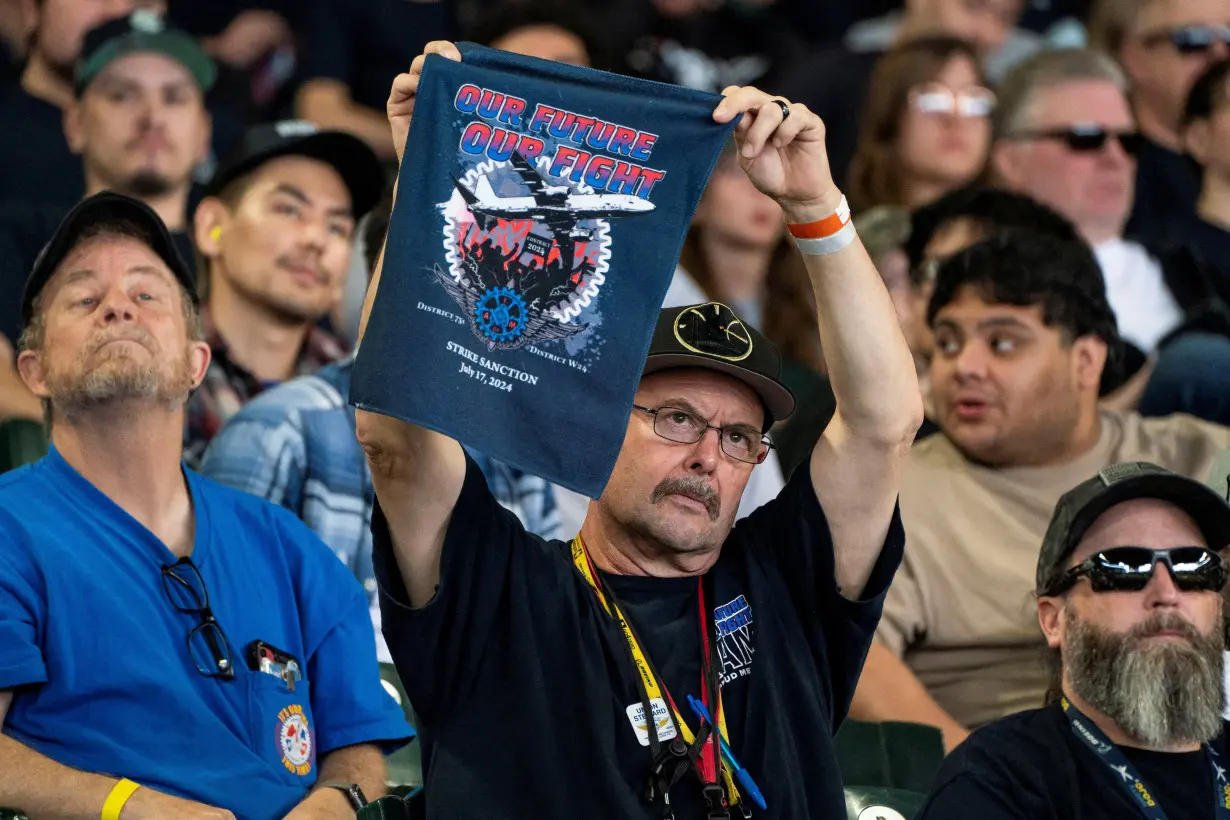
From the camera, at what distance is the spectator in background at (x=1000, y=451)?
4.63 metres

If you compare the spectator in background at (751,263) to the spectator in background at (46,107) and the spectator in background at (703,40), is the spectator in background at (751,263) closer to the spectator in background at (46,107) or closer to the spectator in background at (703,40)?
the spectator in background at (703,40)

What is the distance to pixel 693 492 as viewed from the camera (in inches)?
131

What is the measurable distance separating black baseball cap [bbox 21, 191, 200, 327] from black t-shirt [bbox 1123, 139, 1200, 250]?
473 cm

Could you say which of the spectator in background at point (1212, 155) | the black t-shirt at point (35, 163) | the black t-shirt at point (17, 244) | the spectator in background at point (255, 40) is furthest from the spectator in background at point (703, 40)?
the black t-shirt at point (17, 244)

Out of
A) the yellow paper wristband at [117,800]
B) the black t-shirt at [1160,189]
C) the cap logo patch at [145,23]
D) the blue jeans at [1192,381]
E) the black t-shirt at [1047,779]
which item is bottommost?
the yellow paper wristband at [117,800]

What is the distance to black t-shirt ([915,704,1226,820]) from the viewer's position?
3406mm

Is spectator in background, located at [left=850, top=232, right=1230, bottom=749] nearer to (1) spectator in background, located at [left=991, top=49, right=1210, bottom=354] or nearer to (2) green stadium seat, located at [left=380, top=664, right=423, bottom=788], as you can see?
(2) green stadium seat, located at [left=380, top=664, right=423, bottom=788]

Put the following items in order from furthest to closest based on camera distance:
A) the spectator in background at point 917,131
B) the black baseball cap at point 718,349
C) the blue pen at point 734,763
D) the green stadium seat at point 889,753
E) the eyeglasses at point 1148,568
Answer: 1. the spectator in background at point 917,131
2. the green stadium seat at point 889,753
3. the eyeglasses at point 1148,568
4. the black baseball cap at point 718,349
5. the blue pen at point 734,763

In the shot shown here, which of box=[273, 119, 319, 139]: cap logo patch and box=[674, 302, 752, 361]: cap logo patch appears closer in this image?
box=[674, 302, 752, 361]: cap logo patch

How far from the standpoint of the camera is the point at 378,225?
5.03 meters

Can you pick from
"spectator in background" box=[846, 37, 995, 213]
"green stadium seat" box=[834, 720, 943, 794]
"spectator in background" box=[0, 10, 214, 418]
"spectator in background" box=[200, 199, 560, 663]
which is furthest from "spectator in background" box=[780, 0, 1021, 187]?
"green stadium seat" box=[834, 720, 943, 794]

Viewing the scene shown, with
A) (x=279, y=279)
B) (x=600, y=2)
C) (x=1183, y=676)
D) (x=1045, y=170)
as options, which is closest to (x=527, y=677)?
(x=1183, y=676)

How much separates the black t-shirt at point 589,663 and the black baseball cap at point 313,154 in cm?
244

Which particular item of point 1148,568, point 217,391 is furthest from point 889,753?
point 217,391
